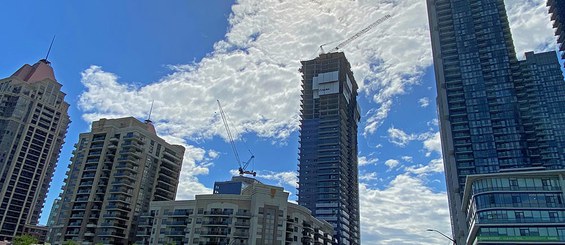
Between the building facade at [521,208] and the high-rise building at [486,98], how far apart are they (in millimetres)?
52070

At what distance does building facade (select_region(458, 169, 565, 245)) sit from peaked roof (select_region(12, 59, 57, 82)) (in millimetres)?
181443

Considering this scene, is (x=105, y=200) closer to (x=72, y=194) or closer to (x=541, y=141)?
(x=72, y=194)

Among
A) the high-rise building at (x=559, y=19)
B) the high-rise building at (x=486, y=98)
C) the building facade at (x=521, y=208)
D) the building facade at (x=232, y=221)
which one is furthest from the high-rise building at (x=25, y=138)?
the high-rise building at (x=559, y=19)

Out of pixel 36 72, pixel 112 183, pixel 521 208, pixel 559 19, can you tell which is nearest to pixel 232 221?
pixel 112 183

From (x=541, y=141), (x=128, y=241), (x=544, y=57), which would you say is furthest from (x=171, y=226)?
(x=544, y=57)

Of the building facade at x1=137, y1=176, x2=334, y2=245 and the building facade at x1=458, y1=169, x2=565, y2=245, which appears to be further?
the building facade at x1=137, y1=176, x2=334, y2=245

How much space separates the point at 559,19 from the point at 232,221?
15031 cm

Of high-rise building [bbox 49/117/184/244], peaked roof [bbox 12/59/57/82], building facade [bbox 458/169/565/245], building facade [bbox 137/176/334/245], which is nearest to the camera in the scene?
building facade [bbox 458/169/565/245]

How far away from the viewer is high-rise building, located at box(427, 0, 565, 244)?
144000mm

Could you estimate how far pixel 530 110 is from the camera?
152 metres

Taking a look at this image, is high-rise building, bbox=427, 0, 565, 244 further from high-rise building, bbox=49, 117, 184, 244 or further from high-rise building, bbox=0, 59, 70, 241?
high-rise building, bbox=0, 59, 70, 241

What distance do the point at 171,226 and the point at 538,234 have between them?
8858 centimetres

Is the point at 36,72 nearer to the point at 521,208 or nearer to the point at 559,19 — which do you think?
the point at 521,208

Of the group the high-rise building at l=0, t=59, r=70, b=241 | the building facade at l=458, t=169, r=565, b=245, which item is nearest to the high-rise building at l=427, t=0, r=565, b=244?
the building facade at l=458, t=169, r=565, b=245
